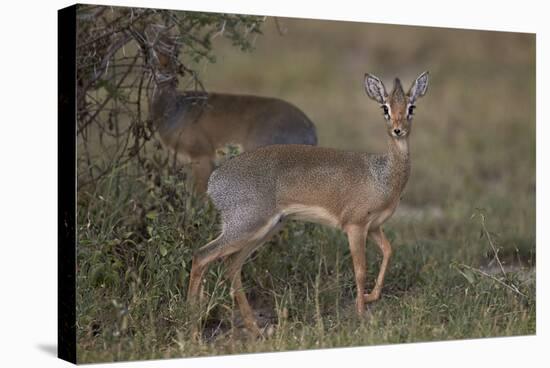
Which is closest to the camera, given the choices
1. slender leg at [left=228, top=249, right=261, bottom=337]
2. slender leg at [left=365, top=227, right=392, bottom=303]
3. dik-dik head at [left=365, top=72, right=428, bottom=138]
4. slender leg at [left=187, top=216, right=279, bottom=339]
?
slender leg at [left=187, top=216, right=279, bottom=339]

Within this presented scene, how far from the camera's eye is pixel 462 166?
533 inches

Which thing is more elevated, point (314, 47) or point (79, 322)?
point (314, 47)

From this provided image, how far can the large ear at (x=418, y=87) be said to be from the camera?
7.81 meters

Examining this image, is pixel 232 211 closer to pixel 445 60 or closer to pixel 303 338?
pixel 303 338

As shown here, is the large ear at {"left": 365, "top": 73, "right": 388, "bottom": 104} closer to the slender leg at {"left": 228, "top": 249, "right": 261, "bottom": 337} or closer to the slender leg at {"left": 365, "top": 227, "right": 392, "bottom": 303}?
Result: the slender leg at {"left": 365, "top": 227, "right": 392, "bottom": 303}

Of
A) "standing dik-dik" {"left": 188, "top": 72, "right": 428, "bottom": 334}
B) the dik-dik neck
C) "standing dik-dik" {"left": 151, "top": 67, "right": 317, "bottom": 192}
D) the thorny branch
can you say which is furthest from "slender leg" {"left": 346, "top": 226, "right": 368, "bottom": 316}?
"standing dik-dik" {"left": 151, "top": 67, "right": 317, "bottom": 192}

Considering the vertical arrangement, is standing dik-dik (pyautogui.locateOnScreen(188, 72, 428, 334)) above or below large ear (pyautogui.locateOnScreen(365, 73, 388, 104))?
below

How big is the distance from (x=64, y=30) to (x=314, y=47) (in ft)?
37.5

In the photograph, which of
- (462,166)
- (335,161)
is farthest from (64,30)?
(462,166)

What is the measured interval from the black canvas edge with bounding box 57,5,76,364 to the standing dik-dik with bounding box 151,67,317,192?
248 cm

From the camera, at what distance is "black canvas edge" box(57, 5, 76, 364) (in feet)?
22.6

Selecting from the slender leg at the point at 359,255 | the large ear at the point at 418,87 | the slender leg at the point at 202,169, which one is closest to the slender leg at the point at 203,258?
the slender leg at the point at 359,255

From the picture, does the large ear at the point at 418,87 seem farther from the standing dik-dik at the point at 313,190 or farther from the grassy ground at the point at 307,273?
the grassy ground at the point at 307,273

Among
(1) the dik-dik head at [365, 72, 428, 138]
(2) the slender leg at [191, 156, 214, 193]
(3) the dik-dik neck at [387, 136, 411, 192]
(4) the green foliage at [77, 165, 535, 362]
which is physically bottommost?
(4) the green foliage at [77, 165, 535, 362]
